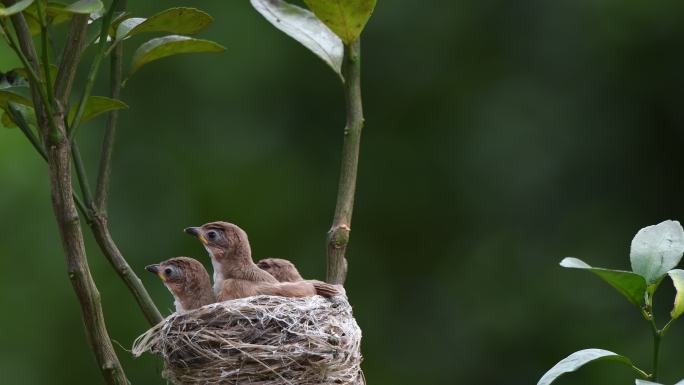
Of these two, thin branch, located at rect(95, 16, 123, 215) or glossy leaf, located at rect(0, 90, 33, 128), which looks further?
thin branch, located at rect(95, 16, 123, 215)

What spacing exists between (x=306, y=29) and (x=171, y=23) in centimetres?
38

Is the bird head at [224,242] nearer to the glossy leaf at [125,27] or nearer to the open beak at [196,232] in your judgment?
the open beak at [196,232]

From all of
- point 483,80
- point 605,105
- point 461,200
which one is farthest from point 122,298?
point 605,105

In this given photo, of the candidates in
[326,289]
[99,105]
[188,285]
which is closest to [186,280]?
[188,285]

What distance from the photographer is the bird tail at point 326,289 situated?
212 centimetres

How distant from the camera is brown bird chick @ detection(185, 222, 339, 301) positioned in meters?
2.39

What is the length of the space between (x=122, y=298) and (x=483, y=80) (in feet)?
7.72

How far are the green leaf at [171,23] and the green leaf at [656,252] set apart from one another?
2.75 ft

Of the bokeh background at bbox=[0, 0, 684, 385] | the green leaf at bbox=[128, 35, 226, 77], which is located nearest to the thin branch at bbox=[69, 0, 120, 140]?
the green leaf at bbox=[128, 35, 226, 77]

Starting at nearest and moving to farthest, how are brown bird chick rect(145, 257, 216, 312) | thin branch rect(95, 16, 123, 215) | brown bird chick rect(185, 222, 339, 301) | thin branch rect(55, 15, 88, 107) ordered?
1. thin branch rect(55, 15, 88, 107)
2. thin branch rect(95, 16, 123, 215)
3. brown bird chick rect(185, 222, 339, 301)
4. brown bird chick rect(145, 257, 216, 312)

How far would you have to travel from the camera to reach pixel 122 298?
5.48 metres

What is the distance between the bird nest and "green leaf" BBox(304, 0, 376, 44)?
21.1 inches

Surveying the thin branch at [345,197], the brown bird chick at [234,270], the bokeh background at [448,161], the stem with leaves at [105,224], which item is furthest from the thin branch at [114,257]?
the bokeh background at [448,161]

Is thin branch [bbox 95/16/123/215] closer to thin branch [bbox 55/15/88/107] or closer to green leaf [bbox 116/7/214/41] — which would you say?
green leaf [bbox 116/7/214/41]
